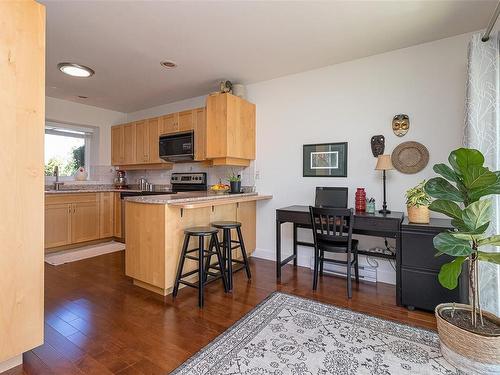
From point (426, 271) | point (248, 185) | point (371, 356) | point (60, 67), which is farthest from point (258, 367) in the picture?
point (60, 67)

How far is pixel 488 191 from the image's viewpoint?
1.55 meters

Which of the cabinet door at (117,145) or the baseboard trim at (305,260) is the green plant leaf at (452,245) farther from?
the cabinet door at (117,145)

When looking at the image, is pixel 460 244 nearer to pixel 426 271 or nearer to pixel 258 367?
pixel 426 271

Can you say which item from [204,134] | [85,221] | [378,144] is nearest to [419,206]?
[378,144]

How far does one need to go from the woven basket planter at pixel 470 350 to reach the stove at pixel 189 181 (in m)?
3.49

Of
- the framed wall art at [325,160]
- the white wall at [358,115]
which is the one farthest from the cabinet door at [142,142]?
the framed wall art at [325,160]

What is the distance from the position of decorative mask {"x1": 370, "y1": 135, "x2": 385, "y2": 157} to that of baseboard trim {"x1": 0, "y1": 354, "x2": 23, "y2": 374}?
11.0 ft

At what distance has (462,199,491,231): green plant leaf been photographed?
1.55 metres

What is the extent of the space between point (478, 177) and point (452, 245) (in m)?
0.41

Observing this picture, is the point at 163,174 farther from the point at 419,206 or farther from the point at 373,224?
the point at 419,206

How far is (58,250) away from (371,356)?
175 inches

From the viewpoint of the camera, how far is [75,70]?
10.7ft

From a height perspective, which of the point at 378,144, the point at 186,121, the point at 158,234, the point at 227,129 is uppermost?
the point at 186,121

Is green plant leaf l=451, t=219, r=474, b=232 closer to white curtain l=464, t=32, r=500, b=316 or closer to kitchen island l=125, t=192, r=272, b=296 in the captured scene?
white curtain l=464, t=32, r=500, b=316
